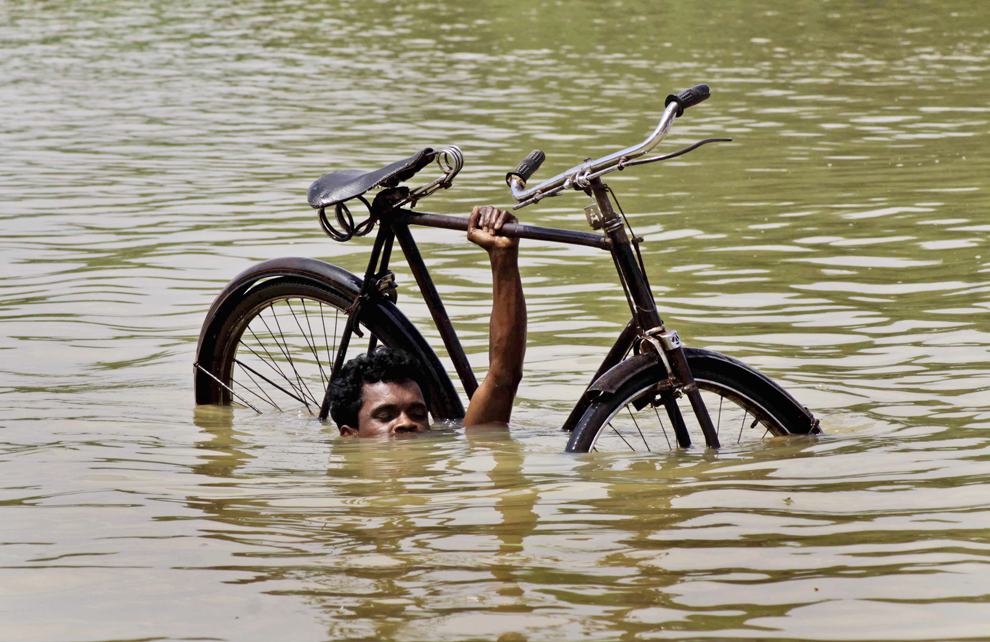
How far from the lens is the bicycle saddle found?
5.34m

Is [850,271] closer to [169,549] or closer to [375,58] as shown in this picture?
[169,549]

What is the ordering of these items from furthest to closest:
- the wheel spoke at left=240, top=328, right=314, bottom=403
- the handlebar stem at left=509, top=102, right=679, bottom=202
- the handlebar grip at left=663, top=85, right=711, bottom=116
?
the wheel spoke at left=240, top=328, right=314, bottom=403
the handlebar grip at left=663, top=85, right=711, bottom=116
the handlebar stem at left=509, top=102, right=679, bottom=202

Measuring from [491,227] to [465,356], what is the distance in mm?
923

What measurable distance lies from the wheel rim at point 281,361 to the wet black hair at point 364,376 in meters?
0.21

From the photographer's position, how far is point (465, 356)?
568 centimetres

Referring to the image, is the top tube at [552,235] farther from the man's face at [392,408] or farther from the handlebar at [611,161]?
the man's face at [392,408]

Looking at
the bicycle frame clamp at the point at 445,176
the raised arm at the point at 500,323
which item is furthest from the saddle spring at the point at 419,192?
the raised arm at the point at 500,323

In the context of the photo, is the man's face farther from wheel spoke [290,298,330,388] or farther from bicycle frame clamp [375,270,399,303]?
wheel spoke [290,298,330,388]

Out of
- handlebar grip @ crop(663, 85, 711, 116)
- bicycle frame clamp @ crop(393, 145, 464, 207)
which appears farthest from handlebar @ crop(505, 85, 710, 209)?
bicycle frame clamp @ crop(393, 145, 464, 207)

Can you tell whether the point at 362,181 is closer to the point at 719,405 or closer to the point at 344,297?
the point at 344,297

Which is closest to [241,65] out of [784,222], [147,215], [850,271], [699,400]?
[147,215]

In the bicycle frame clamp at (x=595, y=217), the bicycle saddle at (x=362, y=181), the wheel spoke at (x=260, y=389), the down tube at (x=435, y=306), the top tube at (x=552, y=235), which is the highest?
the bicycle saddle at (x=362, y=181)

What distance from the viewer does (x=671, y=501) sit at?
4254 millimetres

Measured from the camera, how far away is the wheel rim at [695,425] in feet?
16.0
